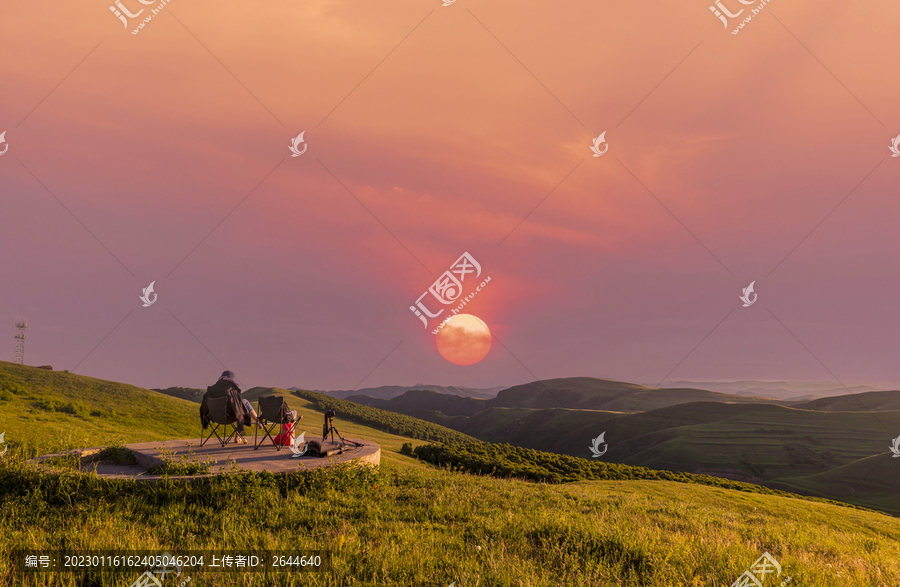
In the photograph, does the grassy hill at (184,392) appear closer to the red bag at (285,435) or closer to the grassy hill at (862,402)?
the red bag at (285,435)

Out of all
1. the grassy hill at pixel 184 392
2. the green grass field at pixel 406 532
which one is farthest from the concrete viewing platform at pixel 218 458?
the grassy hill at pixel 184 392

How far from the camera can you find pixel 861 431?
269 feet

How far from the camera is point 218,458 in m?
11.0

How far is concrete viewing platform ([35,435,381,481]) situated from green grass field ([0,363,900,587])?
0.54 meters

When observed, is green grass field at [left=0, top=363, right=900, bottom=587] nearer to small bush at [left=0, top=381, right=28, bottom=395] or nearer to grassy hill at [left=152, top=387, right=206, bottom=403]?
small bush at [left=0, top=381, right=28, bottom=395]

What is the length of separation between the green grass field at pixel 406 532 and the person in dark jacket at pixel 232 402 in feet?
10.8

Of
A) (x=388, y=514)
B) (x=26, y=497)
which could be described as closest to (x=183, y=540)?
(x=388, y=514)

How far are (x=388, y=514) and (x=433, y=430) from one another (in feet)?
242

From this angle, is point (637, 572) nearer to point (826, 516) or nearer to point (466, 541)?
point (466, 541)

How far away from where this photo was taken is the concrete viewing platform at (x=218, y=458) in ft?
32.2

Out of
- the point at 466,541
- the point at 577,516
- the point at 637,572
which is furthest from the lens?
the point at 577,516

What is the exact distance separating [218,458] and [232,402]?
4.87 feet

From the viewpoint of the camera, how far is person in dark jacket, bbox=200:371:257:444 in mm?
11898

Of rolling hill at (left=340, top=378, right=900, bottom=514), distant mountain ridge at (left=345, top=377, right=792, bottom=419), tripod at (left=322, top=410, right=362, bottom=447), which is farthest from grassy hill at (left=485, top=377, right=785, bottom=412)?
tripod at (left=322, top=410, right=362, bottom=447)
